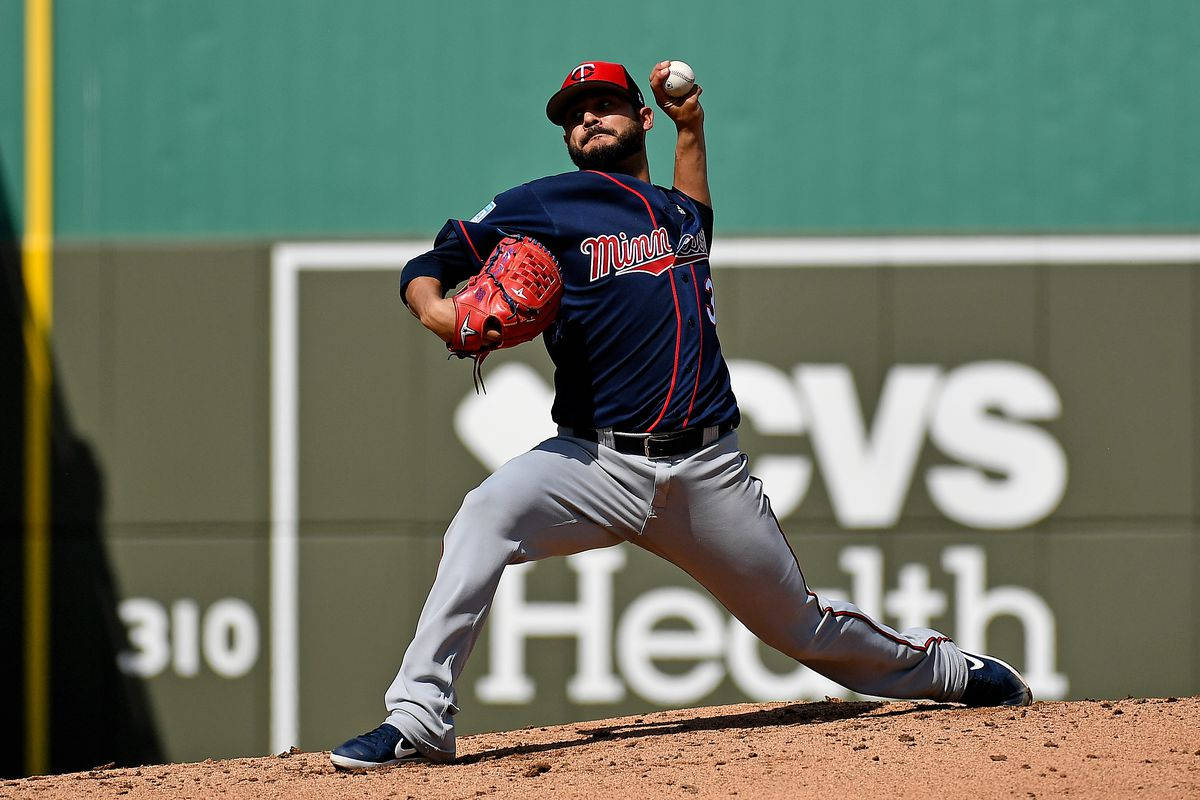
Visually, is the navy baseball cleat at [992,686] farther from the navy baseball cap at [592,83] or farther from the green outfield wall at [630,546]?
the navy baseball cap at [592,83]

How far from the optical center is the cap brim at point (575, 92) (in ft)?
11.4

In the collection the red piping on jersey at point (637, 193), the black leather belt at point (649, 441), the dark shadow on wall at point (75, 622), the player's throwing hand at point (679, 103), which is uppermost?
the player's throwing hand at point (679, 103)

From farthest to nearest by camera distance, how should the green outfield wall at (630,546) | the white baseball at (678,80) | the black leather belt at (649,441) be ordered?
1. the green outfield wall at (630,546)
2. the white baseball at (678,80)
3. the black leather belt at (649,441)

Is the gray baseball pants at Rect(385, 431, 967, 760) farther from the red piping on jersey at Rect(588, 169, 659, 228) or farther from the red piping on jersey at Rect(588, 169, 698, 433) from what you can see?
the red piping on jersey at Rect(588, 169, 659, 228)

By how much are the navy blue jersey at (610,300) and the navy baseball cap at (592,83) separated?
244 millimetres

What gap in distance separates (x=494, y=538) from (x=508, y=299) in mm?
550

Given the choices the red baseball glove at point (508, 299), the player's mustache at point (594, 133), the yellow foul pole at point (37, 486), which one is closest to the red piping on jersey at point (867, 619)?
the red baseball glove at point (508, 299)

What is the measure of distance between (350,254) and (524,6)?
1.18 meters

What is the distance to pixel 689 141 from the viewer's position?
365cm

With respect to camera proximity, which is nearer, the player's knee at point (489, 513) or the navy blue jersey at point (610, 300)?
the player's knee at point (489, 513)

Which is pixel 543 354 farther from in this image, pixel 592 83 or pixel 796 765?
pixel 796 765

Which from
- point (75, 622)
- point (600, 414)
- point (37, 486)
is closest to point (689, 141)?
point (600, 414)

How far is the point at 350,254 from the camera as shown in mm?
5289

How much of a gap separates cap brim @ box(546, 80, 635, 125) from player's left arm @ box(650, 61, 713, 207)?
0.44 ft
